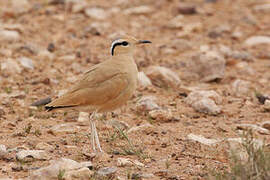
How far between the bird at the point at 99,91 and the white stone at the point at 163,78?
2061 millimetres

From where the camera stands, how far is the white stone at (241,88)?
23.1 feet

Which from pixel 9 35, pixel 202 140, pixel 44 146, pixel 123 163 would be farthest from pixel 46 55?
Answer: pixel 123 163

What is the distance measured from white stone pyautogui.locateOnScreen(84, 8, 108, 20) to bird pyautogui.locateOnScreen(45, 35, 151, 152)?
200 inches

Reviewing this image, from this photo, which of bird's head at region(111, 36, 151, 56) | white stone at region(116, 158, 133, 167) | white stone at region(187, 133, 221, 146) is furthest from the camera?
bird's head at region(111, 36, 151, 56)

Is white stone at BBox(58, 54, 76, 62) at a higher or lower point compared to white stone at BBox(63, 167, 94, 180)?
higher

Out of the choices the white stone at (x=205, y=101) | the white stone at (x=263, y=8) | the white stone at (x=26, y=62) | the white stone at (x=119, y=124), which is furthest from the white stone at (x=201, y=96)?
the white stone at (x=263, y=8)

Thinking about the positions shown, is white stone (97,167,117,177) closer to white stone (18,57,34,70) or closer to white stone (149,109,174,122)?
white stone (149,109,174,122)

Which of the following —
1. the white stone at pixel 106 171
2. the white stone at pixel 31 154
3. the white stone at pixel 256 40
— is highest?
the white stone at pixel 256 40

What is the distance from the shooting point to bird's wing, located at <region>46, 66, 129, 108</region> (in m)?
4.79

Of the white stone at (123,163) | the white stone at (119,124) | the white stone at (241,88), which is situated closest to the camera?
the white stone at (123,163)

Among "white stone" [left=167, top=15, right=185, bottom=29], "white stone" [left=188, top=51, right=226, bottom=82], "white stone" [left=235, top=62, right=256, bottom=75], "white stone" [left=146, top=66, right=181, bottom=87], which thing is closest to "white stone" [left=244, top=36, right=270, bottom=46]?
"white stone" [left=235, top=62, right=256, bottom=75]

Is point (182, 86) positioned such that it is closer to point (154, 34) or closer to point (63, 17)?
point (154, 34)

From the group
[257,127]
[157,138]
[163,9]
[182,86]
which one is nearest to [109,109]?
[157,138]

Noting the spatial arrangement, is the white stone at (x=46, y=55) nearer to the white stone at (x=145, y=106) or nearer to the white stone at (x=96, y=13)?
the white stone at (x=96, y=13)
